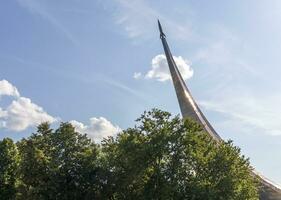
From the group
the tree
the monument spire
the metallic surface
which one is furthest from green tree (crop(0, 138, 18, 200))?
the monument spire

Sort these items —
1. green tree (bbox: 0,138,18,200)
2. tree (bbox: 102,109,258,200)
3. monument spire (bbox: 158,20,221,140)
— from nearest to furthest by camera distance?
tree (bbox: 102,109,258,200), green tree (bbox: 0,138,18,200), monument spire (bbox: 158,20,221,140)

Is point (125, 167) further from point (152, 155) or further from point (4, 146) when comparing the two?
point (4, 146)

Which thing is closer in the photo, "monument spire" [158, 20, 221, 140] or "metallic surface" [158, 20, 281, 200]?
"metallic surface" [158, 20, 281, 200]

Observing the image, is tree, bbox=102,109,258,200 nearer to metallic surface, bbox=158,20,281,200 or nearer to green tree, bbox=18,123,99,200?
green tree, bbox=18,123,99,200

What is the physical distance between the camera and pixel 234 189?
42.5m

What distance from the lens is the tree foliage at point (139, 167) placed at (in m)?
40.8

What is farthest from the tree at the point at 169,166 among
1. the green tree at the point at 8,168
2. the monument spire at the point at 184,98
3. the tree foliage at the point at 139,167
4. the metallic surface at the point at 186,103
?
the monument spire at the point at 184,98

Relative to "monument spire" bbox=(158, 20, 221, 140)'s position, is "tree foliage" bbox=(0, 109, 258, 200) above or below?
below

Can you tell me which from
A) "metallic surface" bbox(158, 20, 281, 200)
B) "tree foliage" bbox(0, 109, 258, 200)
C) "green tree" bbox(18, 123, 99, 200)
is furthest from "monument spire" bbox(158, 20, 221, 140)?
"green tree" bbox(18, 123, 99, 200)

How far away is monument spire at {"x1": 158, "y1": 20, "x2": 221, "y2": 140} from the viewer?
71.2 metres

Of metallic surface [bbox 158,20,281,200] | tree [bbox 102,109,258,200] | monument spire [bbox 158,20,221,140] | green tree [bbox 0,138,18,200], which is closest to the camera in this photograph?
tree [bbox 102,109,258,200]

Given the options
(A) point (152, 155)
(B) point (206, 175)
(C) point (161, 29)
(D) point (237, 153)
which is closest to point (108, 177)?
(A) point (152, 155)

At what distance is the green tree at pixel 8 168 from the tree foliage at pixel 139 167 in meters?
4.05

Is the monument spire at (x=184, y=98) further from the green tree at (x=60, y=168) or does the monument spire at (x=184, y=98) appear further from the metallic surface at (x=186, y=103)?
the green tree at (x=60, y=168)
